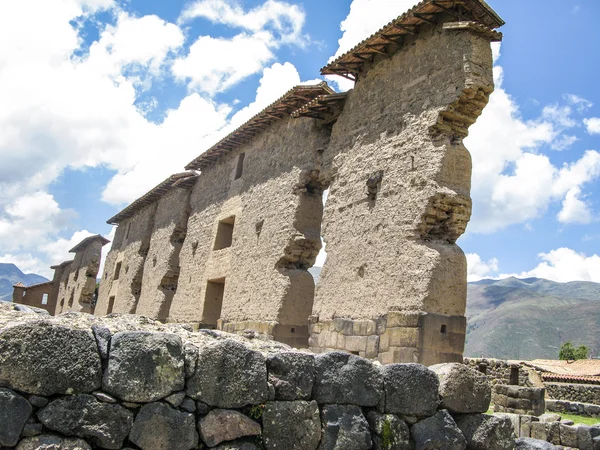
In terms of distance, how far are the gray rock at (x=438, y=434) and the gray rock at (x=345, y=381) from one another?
1.41ft

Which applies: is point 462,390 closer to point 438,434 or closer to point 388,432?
point 438,434

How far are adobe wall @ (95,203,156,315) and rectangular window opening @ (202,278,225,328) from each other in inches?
255

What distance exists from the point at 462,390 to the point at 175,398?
2362 mm

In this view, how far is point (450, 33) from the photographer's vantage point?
9.23 meters

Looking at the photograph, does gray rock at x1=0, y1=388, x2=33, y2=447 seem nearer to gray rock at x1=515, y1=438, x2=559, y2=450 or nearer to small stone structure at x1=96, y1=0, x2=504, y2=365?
gray rock at x1=515, y1=438, x2=559, y2=450

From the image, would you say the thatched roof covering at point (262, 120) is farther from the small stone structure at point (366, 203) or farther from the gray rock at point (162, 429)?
the gray rock at point (162, 429)

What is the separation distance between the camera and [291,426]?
12.7 feet

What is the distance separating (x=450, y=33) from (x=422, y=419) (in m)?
7.05

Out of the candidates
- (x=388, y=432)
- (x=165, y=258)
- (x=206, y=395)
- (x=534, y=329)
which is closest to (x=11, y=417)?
(x=206, y=395)

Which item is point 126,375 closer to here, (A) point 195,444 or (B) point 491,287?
(A) point 195,444

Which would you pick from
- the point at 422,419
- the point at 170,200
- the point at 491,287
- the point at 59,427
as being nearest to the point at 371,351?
the point at 422,419

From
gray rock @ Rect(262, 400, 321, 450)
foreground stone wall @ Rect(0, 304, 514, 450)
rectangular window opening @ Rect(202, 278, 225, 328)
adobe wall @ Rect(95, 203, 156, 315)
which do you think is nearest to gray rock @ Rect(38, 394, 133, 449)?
foreground stone wall @ Rect(0, 304, 514, 450)

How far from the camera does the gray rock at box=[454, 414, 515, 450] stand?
4.44 metres

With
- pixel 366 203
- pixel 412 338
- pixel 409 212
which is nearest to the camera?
pixel 412 338
